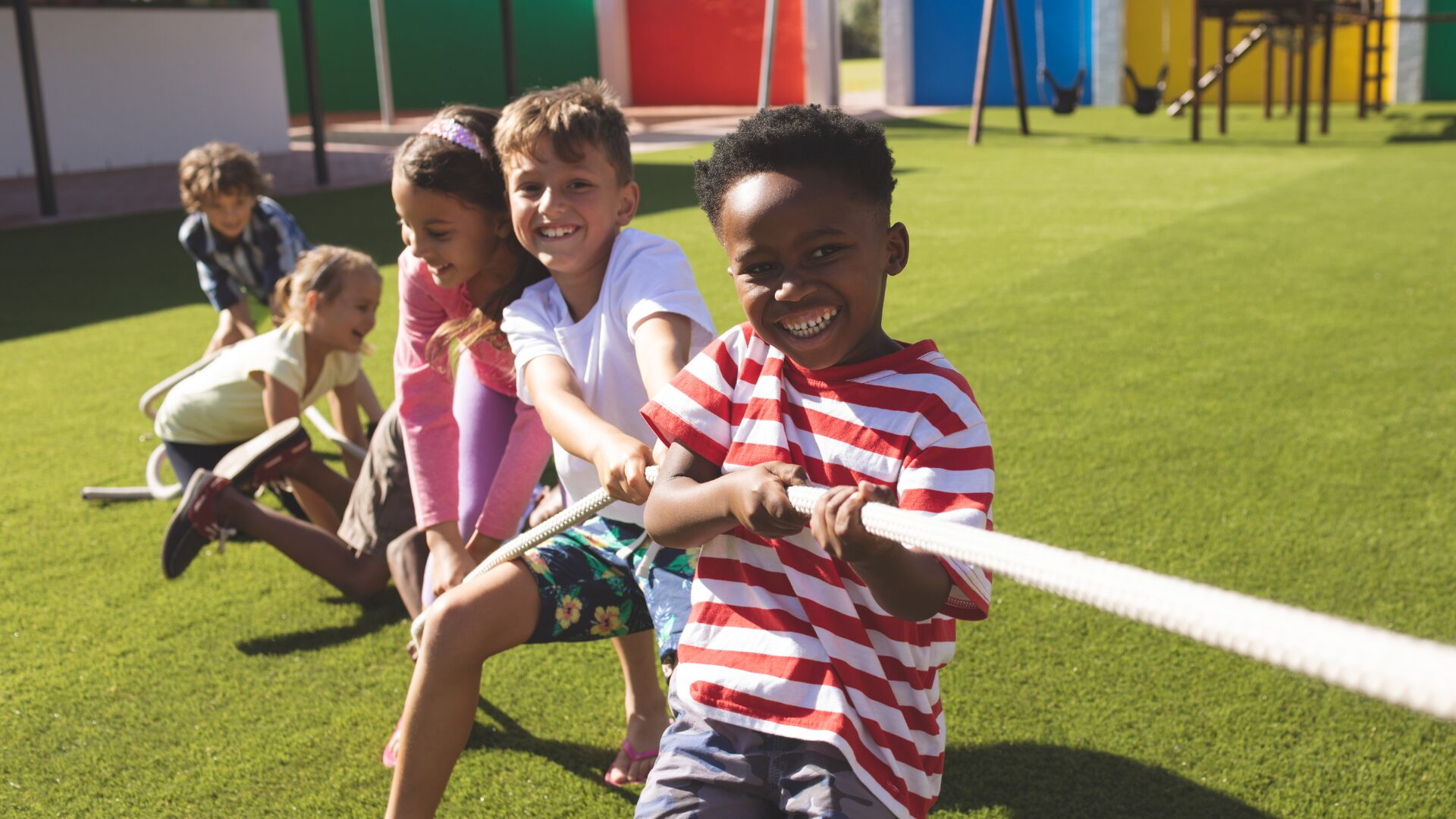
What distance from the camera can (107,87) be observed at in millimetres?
15477

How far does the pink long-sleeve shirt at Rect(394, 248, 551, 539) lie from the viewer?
8.54 feet

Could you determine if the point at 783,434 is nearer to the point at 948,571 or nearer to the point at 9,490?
the point at 948,571

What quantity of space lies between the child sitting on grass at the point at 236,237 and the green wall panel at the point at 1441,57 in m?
20.3

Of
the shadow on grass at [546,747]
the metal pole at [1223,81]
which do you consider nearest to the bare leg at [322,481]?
the shadow on grass at [546,747]

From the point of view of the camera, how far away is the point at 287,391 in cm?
398

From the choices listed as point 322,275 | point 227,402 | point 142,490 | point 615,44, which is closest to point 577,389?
point 322,275

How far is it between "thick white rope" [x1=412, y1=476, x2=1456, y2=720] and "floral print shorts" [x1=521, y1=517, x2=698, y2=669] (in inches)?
32.9

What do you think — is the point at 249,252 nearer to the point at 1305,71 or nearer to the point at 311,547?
the point at 311,547

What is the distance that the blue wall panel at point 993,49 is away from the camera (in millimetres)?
23141

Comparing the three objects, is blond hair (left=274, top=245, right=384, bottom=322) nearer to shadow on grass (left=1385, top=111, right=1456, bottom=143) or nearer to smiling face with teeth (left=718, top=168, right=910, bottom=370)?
smiling face with teeth (left=718, top=168, right=910, bottom=370)

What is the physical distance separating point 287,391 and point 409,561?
116 centimetres

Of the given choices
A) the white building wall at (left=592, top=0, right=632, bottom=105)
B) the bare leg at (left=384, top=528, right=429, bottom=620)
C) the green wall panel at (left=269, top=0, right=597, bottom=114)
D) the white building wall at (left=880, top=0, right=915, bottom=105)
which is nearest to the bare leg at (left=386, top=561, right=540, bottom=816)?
the bare leg at (left=384, top=528, right=429, bottom=620)

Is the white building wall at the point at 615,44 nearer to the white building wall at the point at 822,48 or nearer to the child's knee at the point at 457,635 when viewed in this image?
the white building wall at the point at 822,48

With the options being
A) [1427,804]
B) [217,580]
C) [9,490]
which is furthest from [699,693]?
[9,490]
